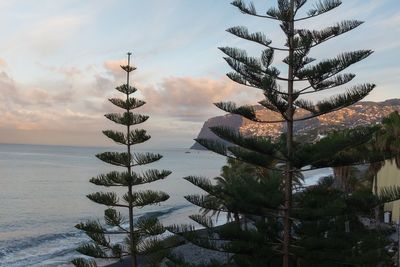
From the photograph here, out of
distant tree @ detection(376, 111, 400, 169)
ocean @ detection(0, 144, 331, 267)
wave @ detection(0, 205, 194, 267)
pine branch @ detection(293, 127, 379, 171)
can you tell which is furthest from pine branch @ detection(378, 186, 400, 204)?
ocean @ detection(0, 144, 331, 267)

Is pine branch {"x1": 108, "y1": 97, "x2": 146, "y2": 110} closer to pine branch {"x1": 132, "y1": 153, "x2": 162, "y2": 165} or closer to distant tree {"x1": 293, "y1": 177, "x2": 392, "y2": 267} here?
pine branch {"x1": 132, "y1": 153, "x2": 162, "y2": 165}

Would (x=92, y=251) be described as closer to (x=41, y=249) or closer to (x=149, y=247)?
(x=149, y=247)

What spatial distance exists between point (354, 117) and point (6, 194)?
314 feet

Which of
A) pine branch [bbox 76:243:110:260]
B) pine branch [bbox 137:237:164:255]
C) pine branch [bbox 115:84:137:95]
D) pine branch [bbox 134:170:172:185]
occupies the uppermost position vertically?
pine branch [bbox 115:84:137:95]

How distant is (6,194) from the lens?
5259 cm

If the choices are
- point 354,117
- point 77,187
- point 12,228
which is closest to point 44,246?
point 12,228

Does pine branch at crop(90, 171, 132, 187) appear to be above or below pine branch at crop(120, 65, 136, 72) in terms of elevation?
below

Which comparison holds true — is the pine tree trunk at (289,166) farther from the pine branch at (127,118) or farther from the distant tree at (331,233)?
the pine branch at (127,118)

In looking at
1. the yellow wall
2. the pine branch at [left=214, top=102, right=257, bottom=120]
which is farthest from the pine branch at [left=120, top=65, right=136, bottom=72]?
the yellow wall

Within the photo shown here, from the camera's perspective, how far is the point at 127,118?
35.7ft

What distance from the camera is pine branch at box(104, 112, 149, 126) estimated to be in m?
10.9

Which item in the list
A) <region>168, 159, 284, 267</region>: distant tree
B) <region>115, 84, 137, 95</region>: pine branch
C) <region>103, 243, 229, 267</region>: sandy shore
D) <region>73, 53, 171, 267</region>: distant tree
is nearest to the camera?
<region>168, 159, 284, 267</region>: distant tree

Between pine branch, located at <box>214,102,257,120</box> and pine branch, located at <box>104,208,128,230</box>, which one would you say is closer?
pine branch, located at <box>214,102,257,120</box>

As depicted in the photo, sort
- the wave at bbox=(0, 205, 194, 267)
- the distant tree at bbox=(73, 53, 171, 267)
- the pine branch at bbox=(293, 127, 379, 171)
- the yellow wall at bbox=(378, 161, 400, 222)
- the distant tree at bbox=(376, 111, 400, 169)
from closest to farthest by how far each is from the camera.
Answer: the pine branch at bbox=(293, 127, 379, 171) < the distant tree at bbox=(73, 53, 171, 267) < the yellow wall at bbox=(378, 161, 400, 222) < the distant tree at bbox=(376, 111, 400, 169) < the wave at bbox=(0, 205, 194, 267)
